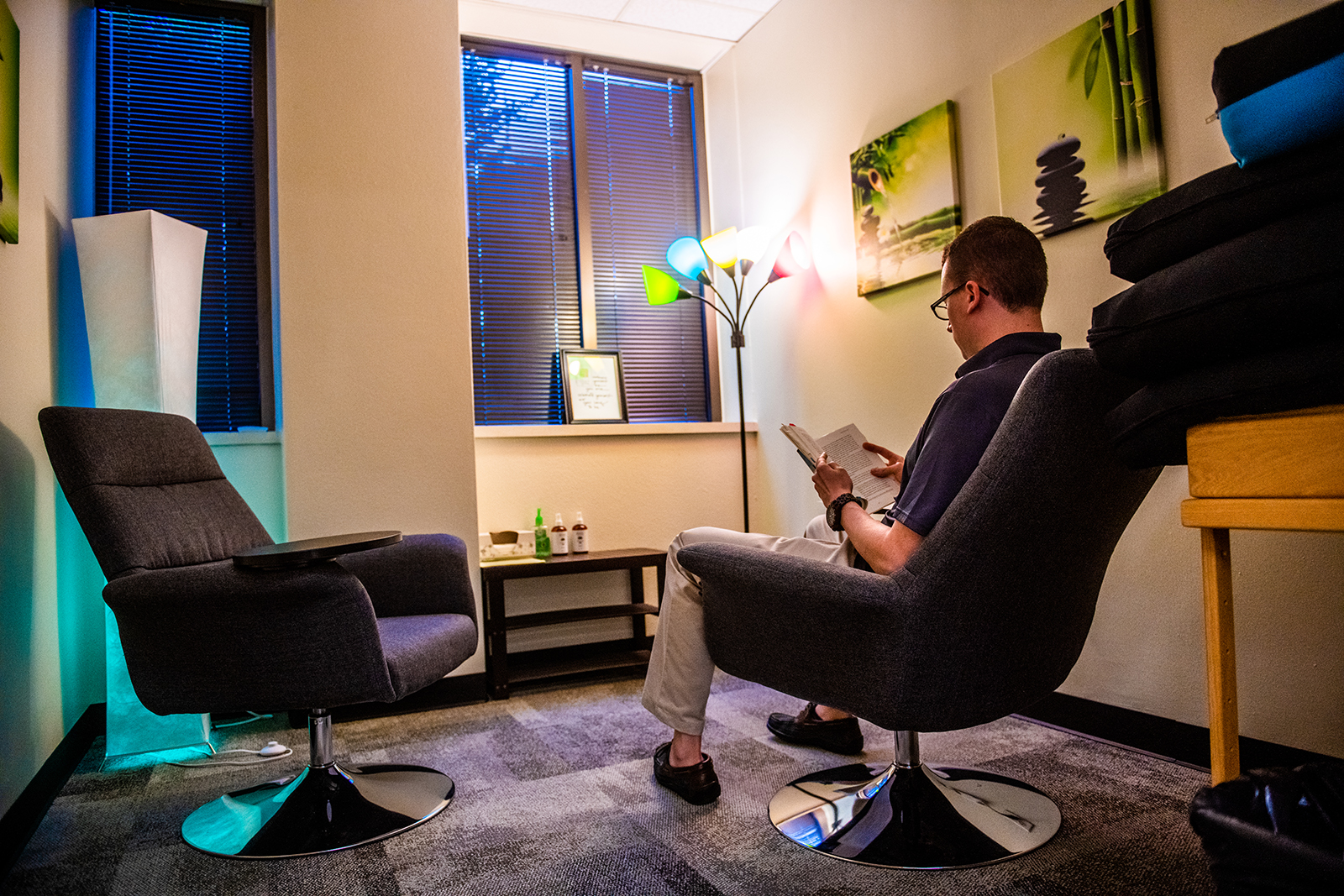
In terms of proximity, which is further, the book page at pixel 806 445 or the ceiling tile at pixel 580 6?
the ceiling tile at pixel 580 6

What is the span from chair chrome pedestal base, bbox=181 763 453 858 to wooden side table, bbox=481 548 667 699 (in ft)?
3.01

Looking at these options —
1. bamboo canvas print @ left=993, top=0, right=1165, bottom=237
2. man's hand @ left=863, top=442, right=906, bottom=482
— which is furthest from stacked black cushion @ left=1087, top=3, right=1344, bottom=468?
bamboo canvas print @ left=993, top=0, right=1165, bottom=237

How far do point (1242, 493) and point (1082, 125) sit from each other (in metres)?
1.69

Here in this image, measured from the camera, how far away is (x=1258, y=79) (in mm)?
741

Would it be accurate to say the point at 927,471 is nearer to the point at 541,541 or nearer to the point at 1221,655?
the point at 1221,655

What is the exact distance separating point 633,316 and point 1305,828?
351cm

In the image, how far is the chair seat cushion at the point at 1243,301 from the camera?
2.41ft

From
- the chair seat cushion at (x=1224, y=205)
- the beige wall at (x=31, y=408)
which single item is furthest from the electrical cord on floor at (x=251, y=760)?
the chair seat cushion at (x=1224, y=205)

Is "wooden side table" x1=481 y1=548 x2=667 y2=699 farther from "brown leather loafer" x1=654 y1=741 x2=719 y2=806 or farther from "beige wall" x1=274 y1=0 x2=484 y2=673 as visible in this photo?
"brown leather loafer" x1=654 y1=741 x2=719 y2=806

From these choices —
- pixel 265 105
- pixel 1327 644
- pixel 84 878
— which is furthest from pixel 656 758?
pixel 265 105

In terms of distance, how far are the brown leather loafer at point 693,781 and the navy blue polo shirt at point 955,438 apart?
0.80 m

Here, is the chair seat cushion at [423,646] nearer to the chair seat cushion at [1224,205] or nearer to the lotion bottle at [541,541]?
the lotion bottle at [541,541]

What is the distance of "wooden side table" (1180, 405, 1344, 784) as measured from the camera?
2.54ft

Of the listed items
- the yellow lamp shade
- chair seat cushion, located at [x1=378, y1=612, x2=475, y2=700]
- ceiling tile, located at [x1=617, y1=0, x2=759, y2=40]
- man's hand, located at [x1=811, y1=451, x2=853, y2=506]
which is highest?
ceiling tile, located at [x1=617, y1=0, x2=759, y2=40]
